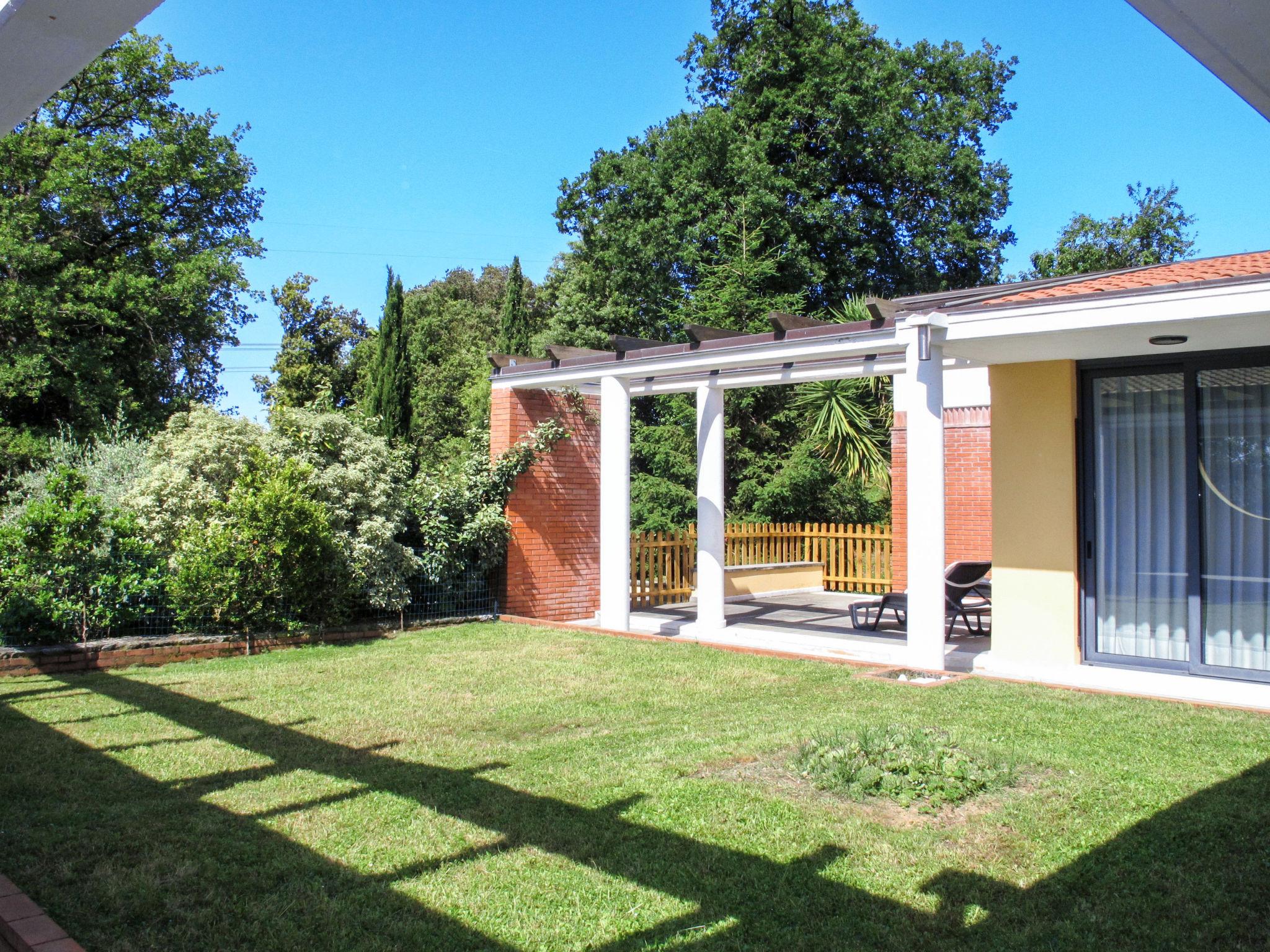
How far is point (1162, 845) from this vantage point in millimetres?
4426

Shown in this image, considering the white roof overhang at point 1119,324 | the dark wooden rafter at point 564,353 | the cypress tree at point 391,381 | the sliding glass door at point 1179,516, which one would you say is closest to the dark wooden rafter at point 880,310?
the white roof overhang at point 1119,324

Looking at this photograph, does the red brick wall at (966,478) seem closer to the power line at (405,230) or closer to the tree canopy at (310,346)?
the tree canopy at (310,346)

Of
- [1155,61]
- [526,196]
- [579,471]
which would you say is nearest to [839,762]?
[579,471]

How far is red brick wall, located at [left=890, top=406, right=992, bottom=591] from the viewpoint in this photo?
542 inches

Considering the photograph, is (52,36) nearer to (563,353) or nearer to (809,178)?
(563,353)

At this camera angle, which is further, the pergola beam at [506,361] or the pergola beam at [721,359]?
the pergola beam at [506,361]

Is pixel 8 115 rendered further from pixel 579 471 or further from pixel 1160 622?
pixel 579 471

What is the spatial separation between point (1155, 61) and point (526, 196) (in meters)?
19.2

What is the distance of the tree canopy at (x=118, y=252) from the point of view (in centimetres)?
2322

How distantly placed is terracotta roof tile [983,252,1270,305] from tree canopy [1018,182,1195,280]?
2045cm

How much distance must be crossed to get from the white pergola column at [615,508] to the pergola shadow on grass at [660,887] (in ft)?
21.8

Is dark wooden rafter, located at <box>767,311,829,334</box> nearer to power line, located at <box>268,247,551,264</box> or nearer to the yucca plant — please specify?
the yucca plant

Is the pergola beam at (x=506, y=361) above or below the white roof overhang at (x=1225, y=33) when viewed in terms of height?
above

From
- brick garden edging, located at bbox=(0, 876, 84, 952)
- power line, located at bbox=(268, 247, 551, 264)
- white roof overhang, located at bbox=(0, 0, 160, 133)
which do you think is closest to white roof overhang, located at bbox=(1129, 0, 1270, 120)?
white roof overhang, located at bbox=(0, 0, 160, 133)
